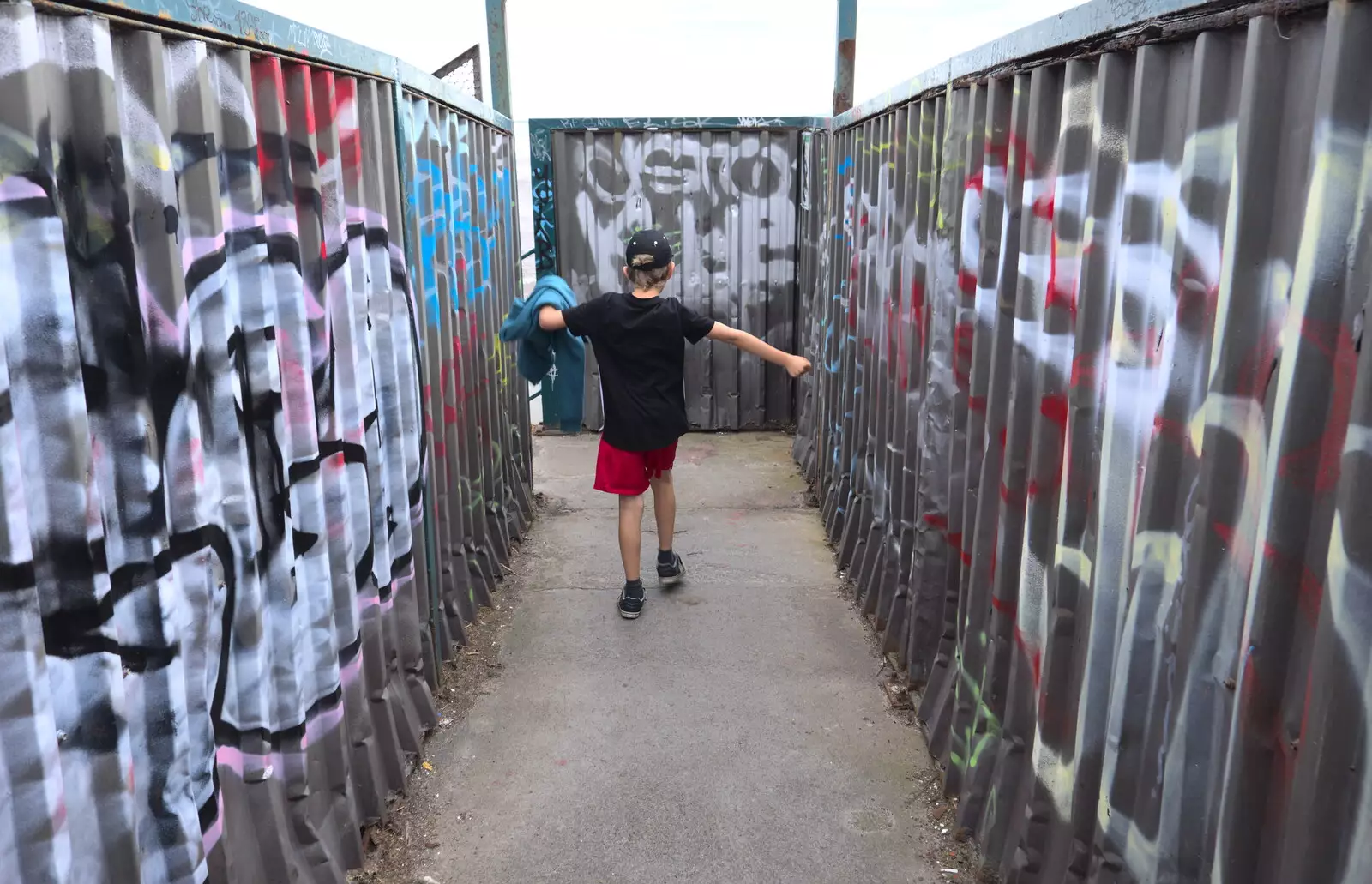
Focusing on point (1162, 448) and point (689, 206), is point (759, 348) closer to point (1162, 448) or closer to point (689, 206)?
point (1162, 448)

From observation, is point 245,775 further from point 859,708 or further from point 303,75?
point 859,708

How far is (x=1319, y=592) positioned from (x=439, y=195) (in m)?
3.48

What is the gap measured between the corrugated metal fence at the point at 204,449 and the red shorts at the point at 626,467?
3.96 feet

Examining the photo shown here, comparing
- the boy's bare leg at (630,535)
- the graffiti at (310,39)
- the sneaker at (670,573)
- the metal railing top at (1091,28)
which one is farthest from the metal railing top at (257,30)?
the sneaker at (670,573)

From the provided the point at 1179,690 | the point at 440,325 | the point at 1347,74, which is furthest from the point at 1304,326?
the point at 440,325

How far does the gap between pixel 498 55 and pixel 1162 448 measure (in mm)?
5997

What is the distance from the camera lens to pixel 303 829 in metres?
2.62

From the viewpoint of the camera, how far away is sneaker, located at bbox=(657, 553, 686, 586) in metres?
5.09

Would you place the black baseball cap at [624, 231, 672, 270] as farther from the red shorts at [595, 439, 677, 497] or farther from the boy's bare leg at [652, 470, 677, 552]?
the boy's bare leg at [652, 470, 677, 552]

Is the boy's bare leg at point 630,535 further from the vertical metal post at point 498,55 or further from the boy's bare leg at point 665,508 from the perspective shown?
the vertical metal post at point 498,55

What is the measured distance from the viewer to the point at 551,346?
4.71 meters

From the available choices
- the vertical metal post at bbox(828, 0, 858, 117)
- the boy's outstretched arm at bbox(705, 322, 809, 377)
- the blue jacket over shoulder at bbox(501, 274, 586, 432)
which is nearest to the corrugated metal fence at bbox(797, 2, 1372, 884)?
the boy's outstretched arm at bbox(705, 322, 809, 377)

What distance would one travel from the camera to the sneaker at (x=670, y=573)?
200 inches

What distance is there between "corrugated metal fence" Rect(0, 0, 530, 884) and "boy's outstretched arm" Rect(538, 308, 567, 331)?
850mm
